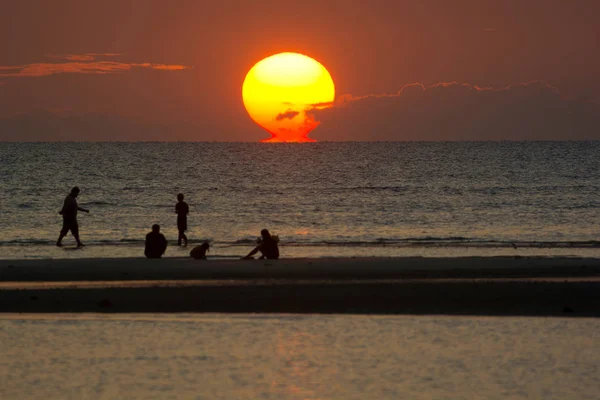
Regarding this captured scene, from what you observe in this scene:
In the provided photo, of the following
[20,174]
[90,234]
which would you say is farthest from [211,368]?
[20,174]

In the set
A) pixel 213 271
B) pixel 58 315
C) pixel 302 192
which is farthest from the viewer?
→ pixel 302 192

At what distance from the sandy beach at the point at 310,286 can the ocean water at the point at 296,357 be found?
1011 millimetres

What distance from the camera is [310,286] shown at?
19.2 m

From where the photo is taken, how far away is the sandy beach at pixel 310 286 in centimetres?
1678

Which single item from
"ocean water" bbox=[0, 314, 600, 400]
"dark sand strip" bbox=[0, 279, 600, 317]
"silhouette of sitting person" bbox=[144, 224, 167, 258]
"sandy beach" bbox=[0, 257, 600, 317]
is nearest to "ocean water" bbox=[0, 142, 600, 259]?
"silhouette of sitting person" bbox=[144, 224, 167, 258]

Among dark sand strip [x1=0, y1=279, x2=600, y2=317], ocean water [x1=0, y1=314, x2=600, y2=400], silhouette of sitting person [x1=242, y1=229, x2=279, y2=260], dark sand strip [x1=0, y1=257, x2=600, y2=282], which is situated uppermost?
silhouette of sitting person [x1=242, y1=229, x2=279, y2=260]

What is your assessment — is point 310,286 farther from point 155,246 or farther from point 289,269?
point 155,246

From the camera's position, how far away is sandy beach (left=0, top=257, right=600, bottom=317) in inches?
661

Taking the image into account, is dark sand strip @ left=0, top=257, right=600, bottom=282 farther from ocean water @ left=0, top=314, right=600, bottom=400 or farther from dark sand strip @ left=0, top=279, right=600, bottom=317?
ocean water @ left=0, top=314, right=600, bottom=400

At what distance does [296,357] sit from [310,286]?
21.6ft

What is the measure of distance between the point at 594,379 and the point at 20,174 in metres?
102

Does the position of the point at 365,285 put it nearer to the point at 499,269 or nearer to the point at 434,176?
the point at 499,269

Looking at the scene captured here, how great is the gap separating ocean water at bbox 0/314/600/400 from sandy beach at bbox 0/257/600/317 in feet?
3.32

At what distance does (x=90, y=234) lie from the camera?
37938 millimetres
